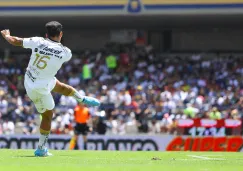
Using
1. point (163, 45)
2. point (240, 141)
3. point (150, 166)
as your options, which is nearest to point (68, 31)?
point (163, 45)

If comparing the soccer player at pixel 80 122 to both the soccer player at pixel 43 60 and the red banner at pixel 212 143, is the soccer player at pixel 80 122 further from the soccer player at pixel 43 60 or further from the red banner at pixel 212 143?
the soccer player at pixel 43 60

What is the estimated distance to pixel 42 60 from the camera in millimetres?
11164

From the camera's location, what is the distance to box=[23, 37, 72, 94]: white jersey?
11125 millimetres

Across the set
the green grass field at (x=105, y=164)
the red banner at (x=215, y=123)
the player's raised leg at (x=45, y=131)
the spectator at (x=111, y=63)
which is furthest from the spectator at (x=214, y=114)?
the player's raised leg at (x=45, y=131)

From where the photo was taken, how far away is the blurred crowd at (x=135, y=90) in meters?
26.4

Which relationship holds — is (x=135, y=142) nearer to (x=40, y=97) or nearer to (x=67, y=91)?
(x=67, y=91)

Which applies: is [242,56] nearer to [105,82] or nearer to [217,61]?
[217,61]

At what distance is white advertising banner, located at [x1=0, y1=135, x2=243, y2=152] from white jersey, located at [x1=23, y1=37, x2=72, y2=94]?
1318 centimetres

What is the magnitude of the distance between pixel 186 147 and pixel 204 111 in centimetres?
233

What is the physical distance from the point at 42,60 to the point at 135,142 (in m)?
14.3

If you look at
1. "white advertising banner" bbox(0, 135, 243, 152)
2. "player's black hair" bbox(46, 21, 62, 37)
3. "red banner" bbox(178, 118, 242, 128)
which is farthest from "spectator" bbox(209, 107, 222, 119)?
"player's black hair" bbox(46, 21, 62, 37)

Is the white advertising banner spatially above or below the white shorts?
below

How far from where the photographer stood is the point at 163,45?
1437 inches

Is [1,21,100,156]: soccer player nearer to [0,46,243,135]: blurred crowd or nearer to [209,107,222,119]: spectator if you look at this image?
[0,46,243,135]: blurred crowd
